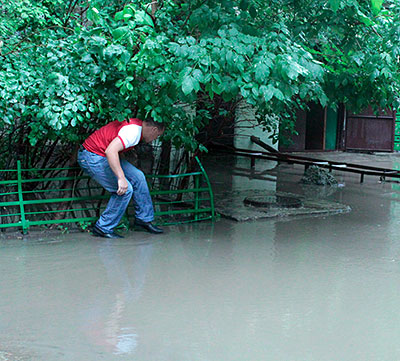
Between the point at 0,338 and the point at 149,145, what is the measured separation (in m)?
4.15

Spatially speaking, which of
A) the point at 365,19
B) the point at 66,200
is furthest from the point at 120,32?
the point at 365,19

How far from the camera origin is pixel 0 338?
3590mm

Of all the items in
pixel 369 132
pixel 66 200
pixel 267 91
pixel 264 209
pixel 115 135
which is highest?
pixel 369 132

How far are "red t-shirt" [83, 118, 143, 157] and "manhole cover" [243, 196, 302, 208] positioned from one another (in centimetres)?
244

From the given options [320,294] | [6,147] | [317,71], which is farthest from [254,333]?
[6,147]

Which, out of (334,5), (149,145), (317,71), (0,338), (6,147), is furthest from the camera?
(149,145)

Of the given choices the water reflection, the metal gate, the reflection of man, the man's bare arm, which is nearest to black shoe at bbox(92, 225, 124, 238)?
the reflection of man

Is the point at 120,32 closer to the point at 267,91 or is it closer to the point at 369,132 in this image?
the point at 267,91

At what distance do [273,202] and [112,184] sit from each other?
2597mm

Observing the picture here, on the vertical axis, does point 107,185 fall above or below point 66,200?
above

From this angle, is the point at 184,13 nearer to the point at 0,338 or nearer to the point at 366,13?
the point at 366,13

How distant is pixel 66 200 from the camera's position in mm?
6266

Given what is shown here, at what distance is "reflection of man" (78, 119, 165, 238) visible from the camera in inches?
224

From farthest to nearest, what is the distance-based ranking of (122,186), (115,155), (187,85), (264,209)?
(264,209) < (122,186) < (115,155) < (187,85)
